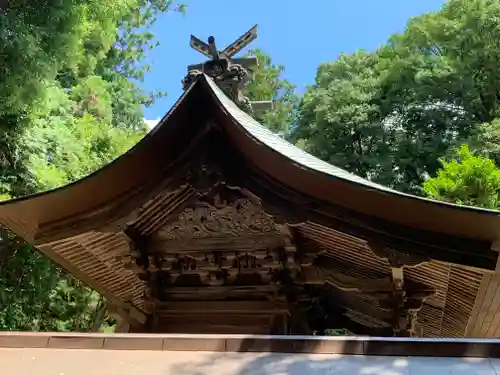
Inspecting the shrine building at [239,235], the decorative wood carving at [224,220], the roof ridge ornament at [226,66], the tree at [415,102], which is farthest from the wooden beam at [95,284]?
the tree at [415,102]

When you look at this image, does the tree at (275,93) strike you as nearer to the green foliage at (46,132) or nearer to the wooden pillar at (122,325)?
the green foliage at (46,132)

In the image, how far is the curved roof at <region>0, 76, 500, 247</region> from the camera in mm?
3215

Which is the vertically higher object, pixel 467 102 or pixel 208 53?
pixel 467 102

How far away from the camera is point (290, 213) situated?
3656 mm

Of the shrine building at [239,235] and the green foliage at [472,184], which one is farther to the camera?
the green foliage at [472,184]

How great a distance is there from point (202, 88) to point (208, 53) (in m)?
1.03

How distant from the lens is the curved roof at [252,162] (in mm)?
3215

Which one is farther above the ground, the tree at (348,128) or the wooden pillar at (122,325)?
the tree at (348,128)

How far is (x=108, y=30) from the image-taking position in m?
9.70

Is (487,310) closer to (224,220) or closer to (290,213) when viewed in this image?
(290,213)

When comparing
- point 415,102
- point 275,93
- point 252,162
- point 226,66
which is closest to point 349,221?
point 252,162

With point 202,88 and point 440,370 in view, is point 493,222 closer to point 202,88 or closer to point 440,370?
point 440,370

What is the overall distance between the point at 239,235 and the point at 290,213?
54 cm

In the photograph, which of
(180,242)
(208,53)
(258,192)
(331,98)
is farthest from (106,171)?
(331,98)
